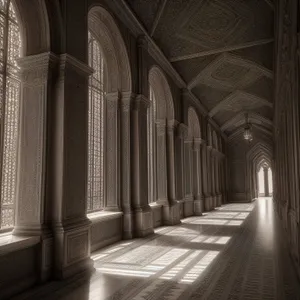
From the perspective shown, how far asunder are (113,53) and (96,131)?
2276mm

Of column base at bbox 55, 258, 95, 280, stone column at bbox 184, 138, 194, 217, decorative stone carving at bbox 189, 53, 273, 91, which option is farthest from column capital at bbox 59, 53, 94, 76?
stone column at bbox 184, 138, 194, 217

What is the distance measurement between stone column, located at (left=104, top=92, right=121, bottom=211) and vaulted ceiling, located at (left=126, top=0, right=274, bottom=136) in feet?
9.25

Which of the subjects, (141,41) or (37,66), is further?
(141,41)

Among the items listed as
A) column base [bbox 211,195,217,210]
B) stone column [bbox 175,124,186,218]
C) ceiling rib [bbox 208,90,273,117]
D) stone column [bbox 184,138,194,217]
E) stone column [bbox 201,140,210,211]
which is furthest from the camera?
column base [bbox 211,195,217,210]

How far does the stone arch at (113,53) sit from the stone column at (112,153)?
35cm

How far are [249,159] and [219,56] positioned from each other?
59.4ft

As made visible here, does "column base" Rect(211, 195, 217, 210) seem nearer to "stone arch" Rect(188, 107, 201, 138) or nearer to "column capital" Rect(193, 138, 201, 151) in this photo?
"column capital" Rect(193, 138, 201, 151)

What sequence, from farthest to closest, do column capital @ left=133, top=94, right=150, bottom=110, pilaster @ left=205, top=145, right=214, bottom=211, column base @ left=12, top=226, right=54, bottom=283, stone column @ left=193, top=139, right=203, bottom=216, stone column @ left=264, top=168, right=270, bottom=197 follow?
stone column @ left=264, top=168, right=270, bottom=197 → pilaster @ left=205, top=145, right=214, bottom=211 → stone column @ left=193, top=139, right=203, bottom=216 → column capital @ left=133, top=94, right=150, bottom=110 → column base @ left=12, top=226, right=54, bottom=283

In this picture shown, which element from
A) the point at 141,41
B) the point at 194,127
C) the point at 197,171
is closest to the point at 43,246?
the point at 141,41

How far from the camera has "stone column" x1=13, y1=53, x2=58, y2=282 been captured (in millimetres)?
5105

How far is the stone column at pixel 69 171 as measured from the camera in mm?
5293

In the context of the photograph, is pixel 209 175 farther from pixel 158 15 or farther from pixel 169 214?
pixel 158 15

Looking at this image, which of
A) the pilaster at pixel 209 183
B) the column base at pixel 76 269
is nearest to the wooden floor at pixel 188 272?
the column base at pixel 76 269

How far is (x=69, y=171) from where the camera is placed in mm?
5609
